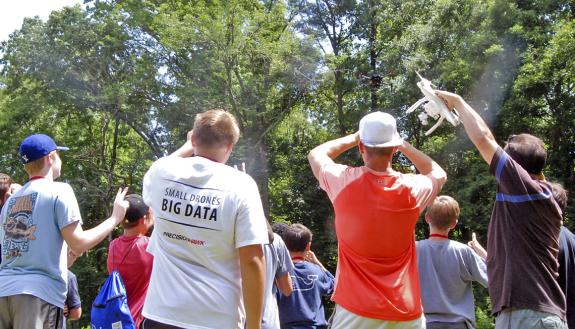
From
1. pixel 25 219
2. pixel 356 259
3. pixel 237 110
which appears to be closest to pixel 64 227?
pixel 25 219

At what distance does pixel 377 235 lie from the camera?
3203 mm

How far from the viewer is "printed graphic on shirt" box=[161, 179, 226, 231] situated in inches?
118

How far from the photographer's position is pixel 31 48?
24969 mm

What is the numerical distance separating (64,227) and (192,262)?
119 cm

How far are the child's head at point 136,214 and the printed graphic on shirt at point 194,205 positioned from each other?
1549 mm

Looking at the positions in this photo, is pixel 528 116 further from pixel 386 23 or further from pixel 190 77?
pixel 190 77

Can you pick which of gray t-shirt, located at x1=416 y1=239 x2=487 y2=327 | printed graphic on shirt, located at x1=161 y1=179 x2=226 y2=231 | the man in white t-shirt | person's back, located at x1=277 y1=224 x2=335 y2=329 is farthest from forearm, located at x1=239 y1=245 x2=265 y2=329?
person's back, located at x1=277 y1=224 x2=335 y2=329

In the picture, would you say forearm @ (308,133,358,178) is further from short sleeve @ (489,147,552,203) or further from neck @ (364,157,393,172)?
short sleeve @ (489,147,552,203)

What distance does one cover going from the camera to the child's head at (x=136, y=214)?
14.9ft

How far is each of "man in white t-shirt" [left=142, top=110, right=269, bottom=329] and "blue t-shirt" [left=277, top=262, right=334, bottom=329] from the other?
7.72 ft

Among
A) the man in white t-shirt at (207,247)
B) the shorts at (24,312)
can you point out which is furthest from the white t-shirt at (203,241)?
the shorts at (24,312)

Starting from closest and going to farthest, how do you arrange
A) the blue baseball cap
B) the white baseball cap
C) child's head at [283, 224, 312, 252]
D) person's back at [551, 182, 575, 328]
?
the white baseball cap, person's back at [551, 182, 575, 328], the blue baseball cap, child's head at [283, 224, 312, 252]

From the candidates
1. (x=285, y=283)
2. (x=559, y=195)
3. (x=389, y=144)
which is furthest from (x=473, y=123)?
(x=285, y=283)

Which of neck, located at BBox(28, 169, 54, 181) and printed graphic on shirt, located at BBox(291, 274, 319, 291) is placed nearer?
neck, located at BBox(28, 169, 54, 181)
